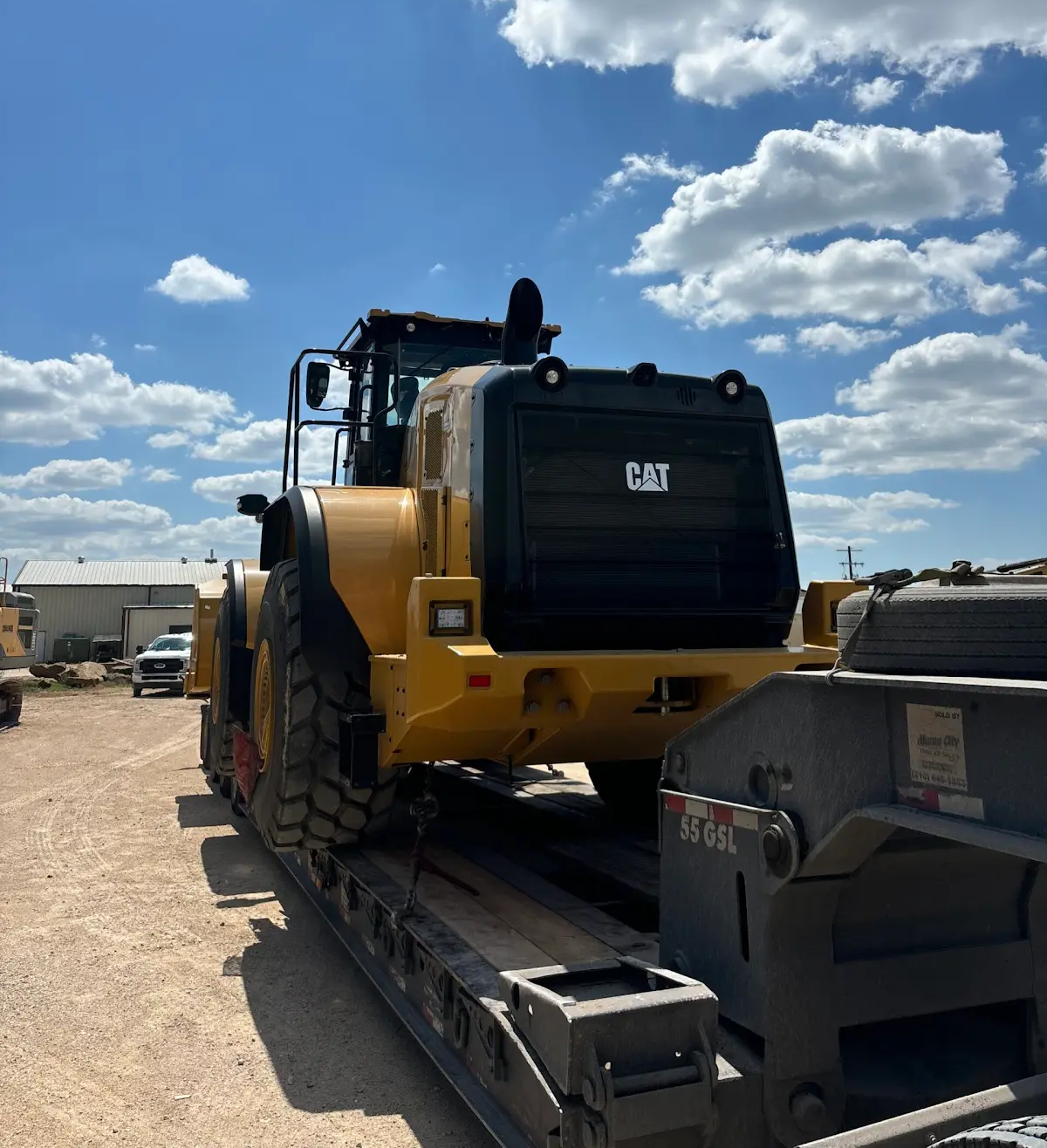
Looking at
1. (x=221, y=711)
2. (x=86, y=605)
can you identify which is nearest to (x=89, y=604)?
(x=86, y=605)

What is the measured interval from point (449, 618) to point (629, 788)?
303 cm

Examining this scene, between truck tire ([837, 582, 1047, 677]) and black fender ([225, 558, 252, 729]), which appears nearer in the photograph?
truck tire ([837, 582, 1047, 677])

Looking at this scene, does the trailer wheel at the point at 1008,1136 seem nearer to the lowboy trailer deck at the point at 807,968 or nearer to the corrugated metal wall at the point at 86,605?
the lowboy trailer deck at the point at 807,968

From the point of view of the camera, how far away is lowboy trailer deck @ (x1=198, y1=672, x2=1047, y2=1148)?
211 cm

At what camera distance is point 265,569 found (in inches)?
252

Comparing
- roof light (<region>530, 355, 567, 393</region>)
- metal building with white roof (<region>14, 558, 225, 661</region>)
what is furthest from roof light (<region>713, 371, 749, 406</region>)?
metal building with white roof (<region>14, 558, 225, 661</region>)

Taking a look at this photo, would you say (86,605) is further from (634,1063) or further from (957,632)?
(957,632)

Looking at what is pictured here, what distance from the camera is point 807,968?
2615 mm

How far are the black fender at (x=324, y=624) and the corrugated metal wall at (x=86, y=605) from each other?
4074cm

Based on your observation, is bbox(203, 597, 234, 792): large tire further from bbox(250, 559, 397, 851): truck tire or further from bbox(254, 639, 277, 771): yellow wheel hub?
bbox(250, 559, 397, 851): truck tire

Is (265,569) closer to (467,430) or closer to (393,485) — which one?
(393,485)

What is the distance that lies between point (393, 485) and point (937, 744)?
4.69 m

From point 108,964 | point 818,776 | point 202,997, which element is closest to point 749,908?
point 818,776

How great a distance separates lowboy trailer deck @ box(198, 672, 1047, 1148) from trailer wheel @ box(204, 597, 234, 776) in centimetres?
425
